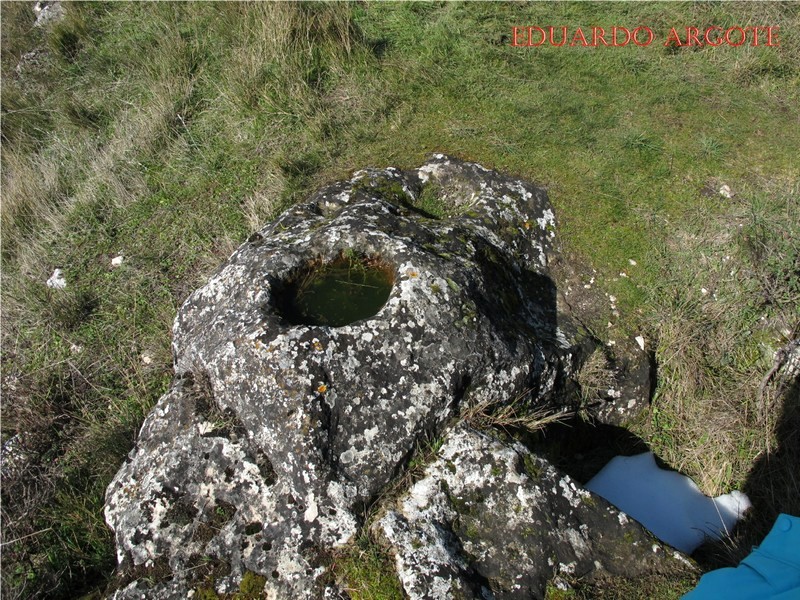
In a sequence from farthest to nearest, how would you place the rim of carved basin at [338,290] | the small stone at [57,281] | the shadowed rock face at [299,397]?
the small stone at [57,281]
the rim of carved basin at [338,290]
the shadowed rock face at [299,397]

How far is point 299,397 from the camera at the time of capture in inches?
110

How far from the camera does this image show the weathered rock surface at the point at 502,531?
249 cm

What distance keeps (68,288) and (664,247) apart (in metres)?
4.46

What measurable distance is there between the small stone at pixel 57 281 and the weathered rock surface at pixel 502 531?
3348 mm

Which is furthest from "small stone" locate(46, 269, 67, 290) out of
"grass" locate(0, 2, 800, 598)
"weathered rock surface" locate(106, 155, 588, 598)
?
"weathered rock surface" locate(106, 155, 588, 598)

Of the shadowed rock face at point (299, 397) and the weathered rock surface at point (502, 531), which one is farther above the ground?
the shadowed rock face at point (299, 397)

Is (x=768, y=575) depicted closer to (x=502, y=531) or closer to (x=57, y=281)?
(x=502, y=531)

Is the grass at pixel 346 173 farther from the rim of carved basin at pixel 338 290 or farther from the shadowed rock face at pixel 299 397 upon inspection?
the rim of carved basin at pixel 338 290

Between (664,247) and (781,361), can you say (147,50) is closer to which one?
(664,247)

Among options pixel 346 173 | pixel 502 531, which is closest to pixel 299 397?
pixel 502 531

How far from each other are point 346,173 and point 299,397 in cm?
243

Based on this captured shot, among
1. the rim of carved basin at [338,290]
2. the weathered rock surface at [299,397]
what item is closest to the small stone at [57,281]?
the weathered rock surface at [299,397]

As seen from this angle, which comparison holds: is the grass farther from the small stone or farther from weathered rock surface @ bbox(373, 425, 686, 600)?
weathered rock surface @ bbox(373, 425, 686, 600)

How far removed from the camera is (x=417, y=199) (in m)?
4.43
